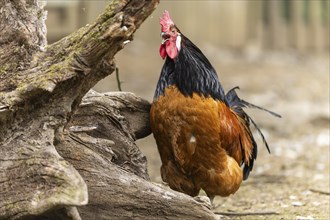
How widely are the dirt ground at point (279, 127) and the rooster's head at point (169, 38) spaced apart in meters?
0.90

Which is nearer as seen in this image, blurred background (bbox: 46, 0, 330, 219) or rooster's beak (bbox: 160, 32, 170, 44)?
rooster's beak (bbox: 160, 32, 170, 44)

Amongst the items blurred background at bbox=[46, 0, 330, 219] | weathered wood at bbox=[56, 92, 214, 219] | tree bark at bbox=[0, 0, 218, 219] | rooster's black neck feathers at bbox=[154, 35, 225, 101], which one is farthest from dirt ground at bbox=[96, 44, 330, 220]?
tree bark at bbox=[0, 0, 218, 219]

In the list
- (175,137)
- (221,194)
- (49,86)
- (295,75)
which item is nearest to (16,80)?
(49,86)

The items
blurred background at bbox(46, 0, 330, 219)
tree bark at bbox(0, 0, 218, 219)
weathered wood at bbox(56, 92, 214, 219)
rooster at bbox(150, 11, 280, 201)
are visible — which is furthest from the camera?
blurred background at bbox(46, 0, 330, 219)

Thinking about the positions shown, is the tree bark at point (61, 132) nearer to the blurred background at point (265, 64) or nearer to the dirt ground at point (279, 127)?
the dirt ground at point (279, 127)

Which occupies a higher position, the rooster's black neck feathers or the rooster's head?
the rooster's head

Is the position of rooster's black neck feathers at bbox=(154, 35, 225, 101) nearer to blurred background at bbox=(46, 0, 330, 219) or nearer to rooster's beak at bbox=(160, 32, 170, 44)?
rooster's beak at bbox=(160, 32, 170, 44)

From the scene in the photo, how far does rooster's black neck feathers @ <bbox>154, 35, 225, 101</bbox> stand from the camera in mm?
4773

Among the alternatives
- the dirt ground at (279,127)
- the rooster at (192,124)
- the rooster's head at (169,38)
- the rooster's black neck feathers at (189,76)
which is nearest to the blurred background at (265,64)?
the dirt ground at (279,127)

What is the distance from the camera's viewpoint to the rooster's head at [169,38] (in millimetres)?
4789

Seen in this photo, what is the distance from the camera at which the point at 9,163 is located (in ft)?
12.2

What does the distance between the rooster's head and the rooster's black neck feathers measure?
0.05 metres

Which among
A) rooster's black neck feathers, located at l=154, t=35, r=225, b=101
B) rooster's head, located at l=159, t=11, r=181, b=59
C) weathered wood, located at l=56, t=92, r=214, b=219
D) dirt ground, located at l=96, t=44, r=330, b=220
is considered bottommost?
dirt ground, located at l=96, t=44, r=330, b=220

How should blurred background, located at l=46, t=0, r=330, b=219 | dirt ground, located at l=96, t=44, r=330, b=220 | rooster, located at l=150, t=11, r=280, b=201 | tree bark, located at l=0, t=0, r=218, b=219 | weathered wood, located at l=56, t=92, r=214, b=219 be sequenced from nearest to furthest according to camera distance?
tree bark, located at l=0, t=0, r=218, b=219 → weathered wood, located at l=56, t=92, r=214, b=219 → rooster, located at l=150, t=11, r=280, b=201 → dirt ground, located at l=96, t=44, r=330, b=220 → blurred background, located at l=46, t=0, r=330, b=219
